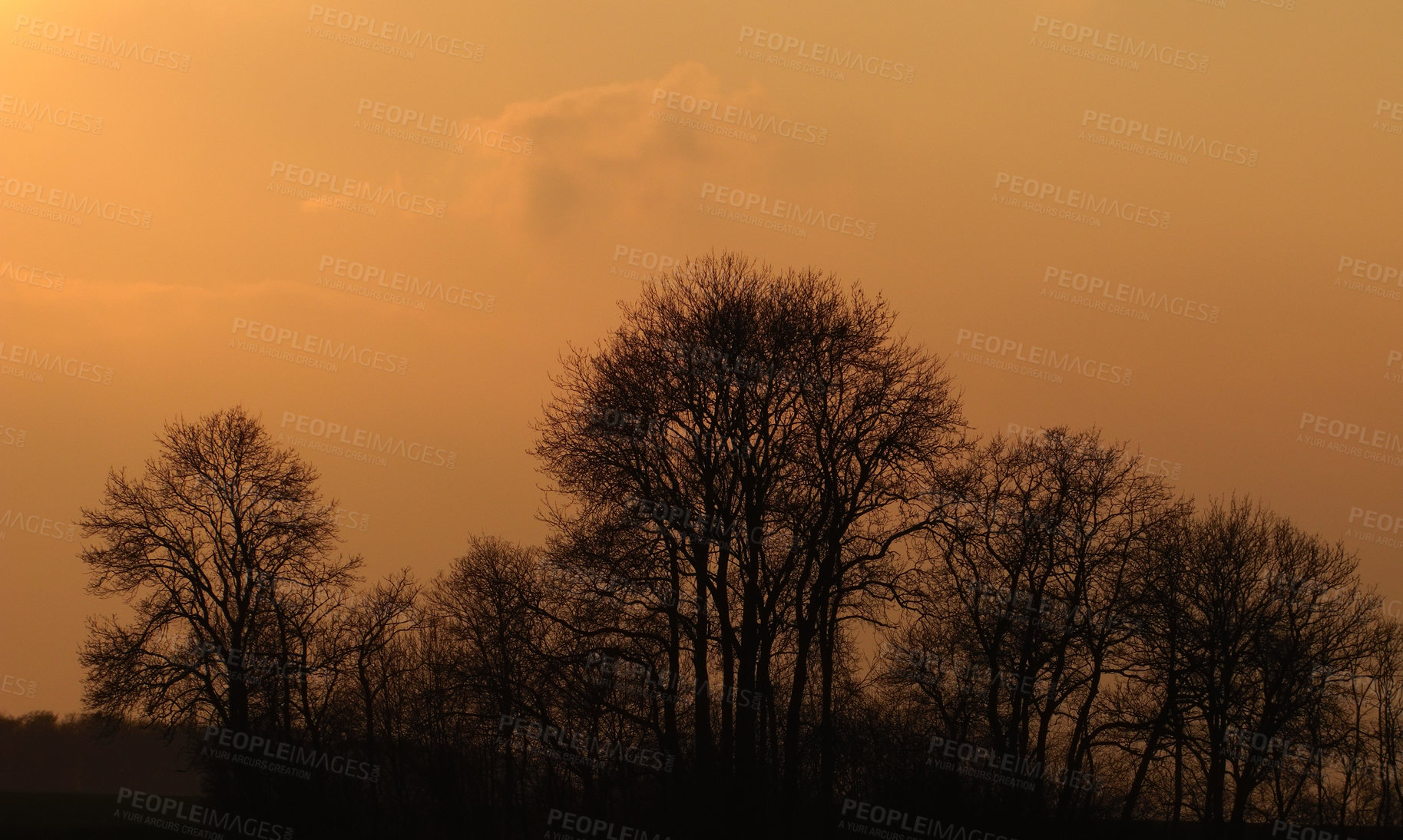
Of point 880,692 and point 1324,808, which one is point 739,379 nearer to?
point 880,692

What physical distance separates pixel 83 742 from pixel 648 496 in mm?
125256

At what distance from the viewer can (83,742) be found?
11900 cm

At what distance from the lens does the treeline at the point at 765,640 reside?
2327 cm

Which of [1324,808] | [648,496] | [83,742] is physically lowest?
[83,742]

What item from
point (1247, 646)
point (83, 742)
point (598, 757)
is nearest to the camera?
point (598, 757)

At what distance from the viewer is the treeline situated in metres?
23.3

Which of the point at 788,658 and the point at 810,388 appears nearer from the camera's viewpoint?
the point at 810,388

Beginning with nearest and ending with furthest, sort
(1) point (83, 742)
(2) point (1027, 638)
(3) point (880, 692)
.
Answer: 1. (2) point (1027, 638)
2. (3) point (880, 692)
3. (1) point (83, 742)

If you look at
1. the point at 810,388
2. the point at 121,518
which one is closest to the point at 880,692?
the point at 810,388

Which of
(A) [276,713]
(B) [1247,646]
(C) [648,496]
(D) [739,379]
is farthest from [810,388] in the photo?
(A) [276,713]

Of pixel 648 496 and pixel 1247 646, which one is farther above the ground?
pixel 648 496

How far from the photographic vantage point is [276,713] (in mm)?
33844

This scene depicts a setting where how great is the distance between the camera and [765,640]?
23469mm

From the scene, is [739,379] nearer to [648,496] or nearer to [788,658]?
[648,496]
